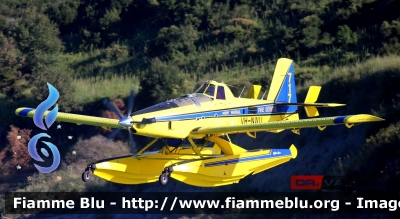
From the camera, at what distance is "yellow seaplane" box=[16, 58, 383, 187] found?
22.2 meters

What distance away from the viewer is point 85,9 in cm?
5497

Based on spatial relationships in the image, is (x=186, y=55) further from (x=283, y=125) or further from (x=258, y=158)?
(x=283, y=125)

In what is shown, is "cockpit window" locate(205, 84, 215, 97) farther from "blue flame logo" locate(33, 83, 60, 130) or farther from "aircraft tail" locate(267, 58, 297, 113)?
"blue flame logo" locate(33, 83, 60, 130)

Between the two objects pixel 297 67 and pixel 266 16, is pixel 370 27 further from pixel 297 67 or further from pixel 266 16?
pixel 266 16

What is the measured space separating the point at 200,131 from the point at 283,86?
4738 mm

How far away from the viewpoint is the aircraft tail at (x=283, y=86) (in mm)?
26359

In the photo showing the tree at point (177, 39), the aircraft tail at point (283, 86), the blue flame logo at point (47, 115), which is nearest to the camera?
the blue flame logo at point (47, 115)

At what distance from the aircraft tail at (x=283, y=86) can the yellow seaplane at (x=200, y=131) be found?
1.24 feet

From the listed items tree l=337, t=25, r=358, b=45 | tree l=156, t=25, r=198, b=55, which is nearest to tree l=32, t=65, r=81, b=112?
tree l=156, t=25, r=198, b=55

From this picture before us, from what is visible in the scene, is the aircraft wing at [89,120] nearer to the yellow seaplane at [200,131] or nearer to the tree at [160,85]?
the yellow seaplane at [200,131]

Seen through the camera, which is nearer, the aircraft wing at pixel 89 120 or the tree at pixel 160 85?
the aircraft wing at pixel 89 120

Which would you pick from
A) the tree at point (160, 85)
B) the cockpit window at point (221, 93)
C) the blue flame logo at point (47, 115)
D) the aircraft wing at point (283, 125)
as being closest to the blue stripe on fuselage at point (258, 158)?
the aircraft wing at point (283, 125)

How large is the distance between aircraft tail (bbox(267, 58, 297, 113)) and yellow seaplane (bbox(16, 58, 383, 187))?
0.38m

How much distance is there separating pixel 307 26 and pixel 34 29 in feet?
56.0
